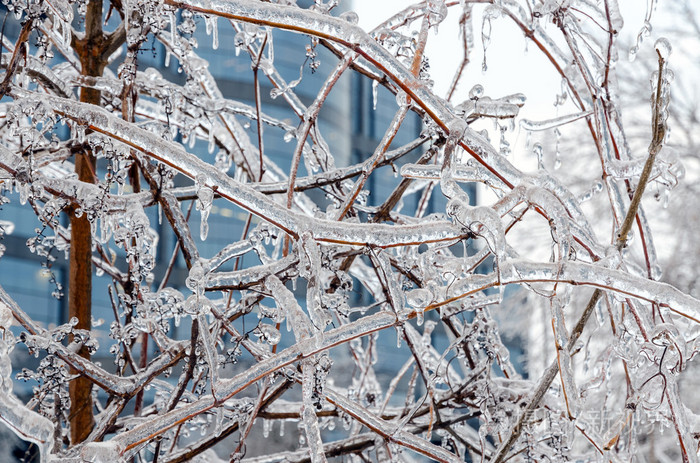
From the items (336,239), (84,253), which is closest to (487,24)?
(336,239)

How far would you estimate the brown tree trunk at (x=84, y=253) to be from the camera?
1.92 m

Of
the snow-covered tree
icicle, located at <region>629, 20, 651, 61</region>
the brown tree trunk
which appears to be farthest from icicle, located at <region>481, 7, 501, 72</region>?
the brown tree trunk

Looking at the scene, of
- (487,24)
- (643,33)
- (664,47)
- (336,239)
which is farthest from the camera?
(487,24)

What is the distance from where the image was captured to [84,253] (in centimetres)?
199

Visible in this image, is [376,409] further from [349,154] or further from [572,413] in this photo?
[349,154]

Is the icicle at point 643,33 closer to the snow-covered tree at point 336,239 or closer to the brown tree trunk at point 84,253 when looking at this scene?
the snow-covered tree at point 336,239

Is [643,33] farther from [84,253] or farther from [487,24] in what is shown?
[84,253]

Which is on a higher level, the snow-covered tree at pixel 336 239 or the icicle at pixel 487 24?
the icicle at pixel 487 24

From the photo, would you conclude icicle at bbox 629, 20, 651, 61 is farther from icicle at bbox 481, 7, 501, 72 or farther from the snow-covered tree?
icicle at bbox 481, 7, 501, 72

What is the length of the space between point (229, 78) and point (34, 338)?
2857 cm

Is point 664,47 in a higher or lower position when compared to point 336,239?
higher

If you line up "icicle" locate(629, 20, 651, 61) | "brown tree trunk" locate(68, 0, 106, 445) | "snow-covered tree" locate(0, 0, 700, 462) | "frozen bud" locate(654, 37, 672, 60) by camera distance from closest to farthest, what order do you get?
"snow-covered tree" locate(0, 0, 700, 462)
"frozen bud" locate(654, 37, 672, 60)
"icicle" locate(629, 20, 651, 61)
"brown tree trunk" locate(68, 0, 106, 445)

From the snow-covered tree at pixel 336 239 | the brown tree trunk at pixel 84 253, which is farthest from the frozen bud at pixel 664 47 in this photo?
the brown tree trunk at pixel 84 253

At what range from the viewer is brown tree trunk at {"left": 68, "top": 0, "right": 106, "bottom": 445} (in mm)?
1915
